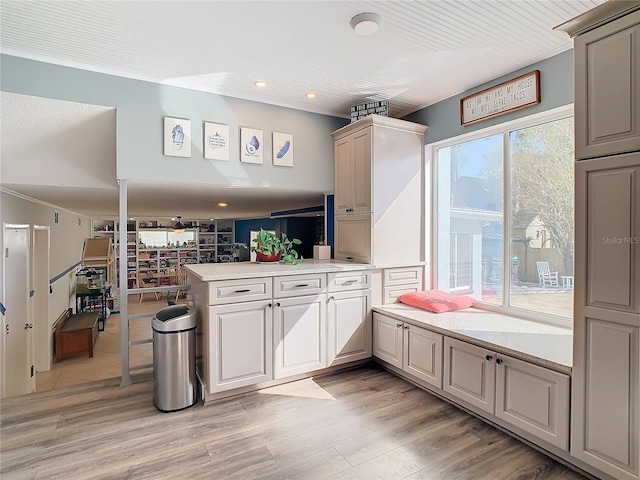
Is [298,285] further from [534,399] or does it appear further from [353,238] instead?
[534,399]

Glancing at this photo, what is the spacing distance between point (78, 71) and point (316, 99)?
6.50 ft

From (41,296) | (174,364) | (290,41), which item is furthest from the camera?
(41,296)

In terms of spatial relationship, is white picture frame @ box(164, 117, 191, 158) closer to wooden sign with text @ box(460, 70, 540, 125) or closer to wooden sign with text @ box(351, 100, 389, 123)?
wooden sign with text @ box(351, 100, 389, 123)

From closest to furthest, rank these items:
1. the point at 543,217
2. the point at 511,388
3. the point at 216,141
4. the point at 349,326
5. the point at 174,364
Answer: the point at 511,388 < the point at 174,364 < the point at 543,217 < the point at 216,141 < the point at 349,326

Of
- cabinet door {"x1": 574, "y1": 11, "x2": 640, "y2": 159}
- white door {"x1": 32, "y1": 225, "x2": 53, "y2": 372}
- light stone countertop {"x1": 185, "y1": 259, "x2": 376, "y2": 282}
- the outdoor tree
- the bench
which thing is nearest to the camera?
cabinet door {"x1": 574, "y1": 11, "x2": 640, "y2": 159}

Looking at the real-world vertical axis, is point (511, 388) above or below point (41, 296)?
below

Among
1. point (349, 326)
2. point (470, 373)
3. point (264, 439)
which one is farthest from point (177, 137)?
point (470, 373)

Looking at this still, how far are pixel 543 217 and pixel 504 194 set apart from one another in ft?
1.24

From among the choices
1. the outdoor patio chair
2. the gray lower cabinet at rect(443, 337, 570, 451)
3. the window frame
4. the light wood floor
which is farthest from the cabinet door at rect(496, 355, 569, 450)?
the outdoor patio chair

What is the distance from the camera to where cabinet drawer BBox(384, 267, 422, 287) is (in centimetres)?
343

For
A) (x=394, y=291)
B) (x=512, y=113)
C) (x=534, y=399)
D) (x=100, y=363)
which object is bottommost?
(x=100, y=363)

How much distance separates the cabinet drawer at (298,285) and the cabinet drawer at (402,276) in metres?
0.72

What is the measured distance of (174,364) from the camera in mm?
2588

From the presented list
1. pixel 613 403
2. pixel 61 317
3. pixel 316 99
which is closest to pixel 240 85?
pixel 316 99
